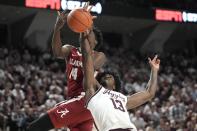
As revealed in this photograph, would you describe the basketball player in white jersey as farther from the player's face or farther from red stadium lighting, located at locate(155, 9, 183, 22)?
red stadium lighting, located at locate(155, 9, 183, 22)

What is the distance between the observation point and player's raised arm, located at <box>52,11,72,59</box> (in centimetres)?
541

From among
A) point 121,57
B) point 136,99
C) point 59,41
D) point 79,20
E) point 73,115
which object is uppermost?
point 79,20

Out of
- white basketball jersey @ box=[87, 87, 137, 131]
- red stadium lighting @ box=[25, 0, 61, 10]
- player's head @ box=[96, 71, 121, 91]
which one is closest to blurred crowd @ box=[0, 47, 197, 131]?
red stadium lighting @ box=[25, 0, 61, 10]

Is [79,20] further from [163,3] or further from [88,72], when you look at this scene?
[163,3]

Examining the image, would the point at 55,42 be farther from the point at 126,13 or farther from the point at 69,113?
the point at 126,13

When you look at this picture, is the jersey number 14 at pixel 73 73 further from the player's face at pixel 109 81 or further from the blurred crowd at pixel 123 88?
the blurred crowd at pixel 123 88

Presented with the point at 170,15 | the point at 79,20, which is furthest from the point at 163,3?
the point at 79,20

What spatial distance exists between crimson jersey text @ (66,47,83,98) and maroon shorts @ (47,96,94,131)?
114mm

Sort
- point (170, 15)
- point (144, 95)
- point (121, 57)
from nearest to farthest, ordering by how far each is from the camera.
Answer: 1. point (144, 95)
2. point (170, 15)
3. point (121, 57)

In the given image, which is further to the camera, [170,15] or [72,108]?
[170,15]

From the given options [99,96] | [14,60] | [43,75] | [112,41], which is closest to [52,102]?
[43,75]

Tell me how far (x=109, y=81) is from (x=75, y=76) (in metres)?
1.01

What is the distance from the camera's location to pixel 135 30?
78.3ft

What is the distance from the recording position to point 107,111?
4.45 m
